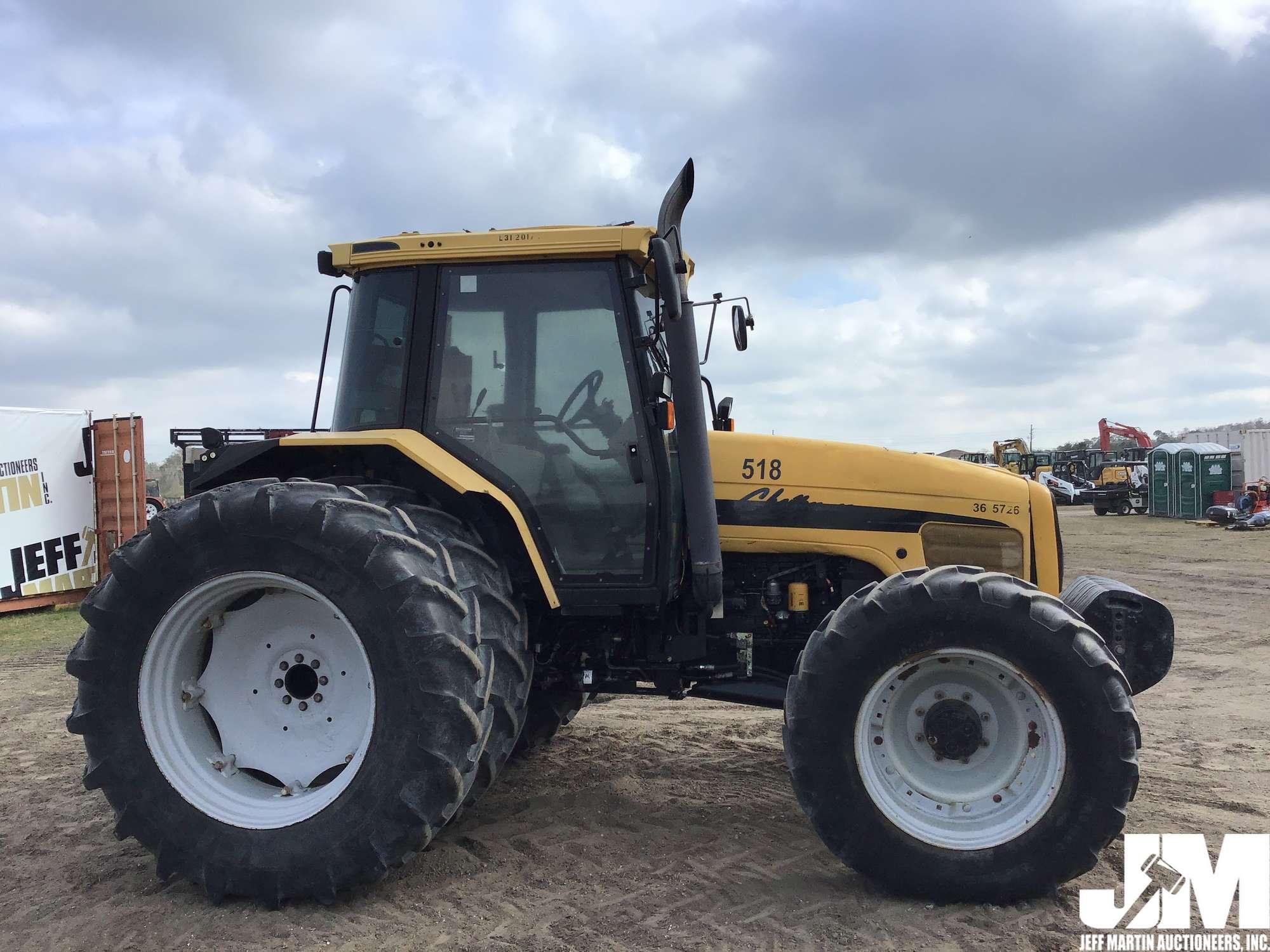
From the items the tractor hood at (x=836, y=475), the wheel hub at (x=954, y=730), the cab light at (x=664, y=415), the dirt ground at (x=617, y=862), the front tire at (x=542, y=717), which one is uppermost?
the cab light at (x=664, y=415)

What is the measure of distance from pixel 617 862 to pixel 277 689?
5.30ft

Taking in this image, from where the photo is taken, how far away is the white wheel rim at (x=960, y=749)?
3.57 meters

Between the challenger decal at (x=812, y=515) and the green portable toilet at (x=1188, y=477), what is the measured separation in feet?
94.0

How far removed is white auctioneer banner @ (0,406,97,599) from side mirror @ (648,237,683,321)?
1197cm

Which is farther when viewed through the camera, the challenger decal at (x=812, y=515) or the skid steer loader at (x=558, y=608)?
the challenger decal at (x=812, y=515)

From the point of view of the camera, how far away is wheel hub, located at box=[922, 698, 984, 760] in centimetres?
369

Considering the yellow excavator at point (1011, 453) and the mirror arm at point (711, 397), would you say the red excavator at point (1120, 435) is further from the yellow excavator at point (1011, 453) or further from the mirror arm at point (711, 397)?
the mirror arm at point (711, 397)

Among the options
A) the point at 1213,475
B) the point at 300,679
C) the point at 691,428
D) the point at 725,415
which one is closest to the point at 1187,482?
the point at 1213,475

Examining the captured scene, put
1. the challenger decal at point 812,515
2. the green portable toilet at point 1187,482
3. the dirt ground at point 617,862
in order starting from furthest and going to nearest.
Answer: the green portable toilet at point 1187,482 < the challenger decal at point 812,515 < the dirt ground at point 617,862

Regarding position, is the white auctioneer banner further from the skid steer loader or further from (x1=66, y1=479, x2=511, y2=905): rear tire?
(x1=66, y1=479, x2=511, y2=905): rear tire

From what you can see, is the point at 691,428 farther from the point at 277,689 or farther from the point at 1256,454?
the point at 1256,454

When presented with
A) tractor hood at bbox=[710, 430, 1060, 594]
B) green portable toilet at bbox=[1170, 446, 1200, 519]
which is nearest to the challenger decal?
tractor hood at bbox=[710, 430, 1060, 594]

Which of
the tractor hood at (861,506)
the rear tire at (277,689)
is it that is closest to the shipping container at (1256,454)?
the tractor hood at (861,506)

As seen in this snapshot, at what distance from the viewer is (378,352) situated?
14.0 ft
